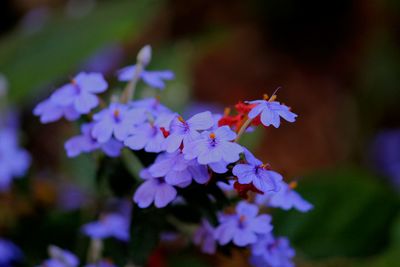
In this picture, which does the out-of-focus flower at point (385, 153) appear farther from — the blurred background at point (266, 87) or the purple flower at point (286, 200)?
the purple flower at point (286, 200)

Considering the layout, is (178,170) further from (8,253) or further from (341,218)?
(341,218)

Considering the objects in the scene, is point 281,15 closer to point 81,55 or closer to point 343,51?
point 343,51

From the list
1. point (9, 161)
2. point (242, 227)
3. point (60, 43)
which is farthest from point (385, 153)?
point (242, 227)

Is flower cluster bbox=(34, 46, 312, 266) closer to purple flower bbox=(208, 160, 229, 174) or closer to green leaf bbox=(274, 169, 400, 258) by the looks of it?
purple flower bbox=(208, 160, 229, 174)

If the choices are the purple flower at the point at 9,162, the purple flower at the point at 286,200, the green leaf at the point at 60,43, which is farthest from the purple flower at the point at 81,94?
the green leaf at the point at 60,43

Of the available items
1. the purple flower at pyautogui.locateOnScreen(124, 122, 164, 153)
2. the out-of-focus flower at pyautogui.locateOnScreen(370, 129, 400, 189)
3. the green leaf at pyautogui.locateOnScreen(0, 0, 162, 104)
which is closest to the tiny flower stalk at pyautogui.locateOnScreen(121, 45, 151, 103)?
the purple flower at pyautogui.locateOnScreen(124, 122, 164, 153)
